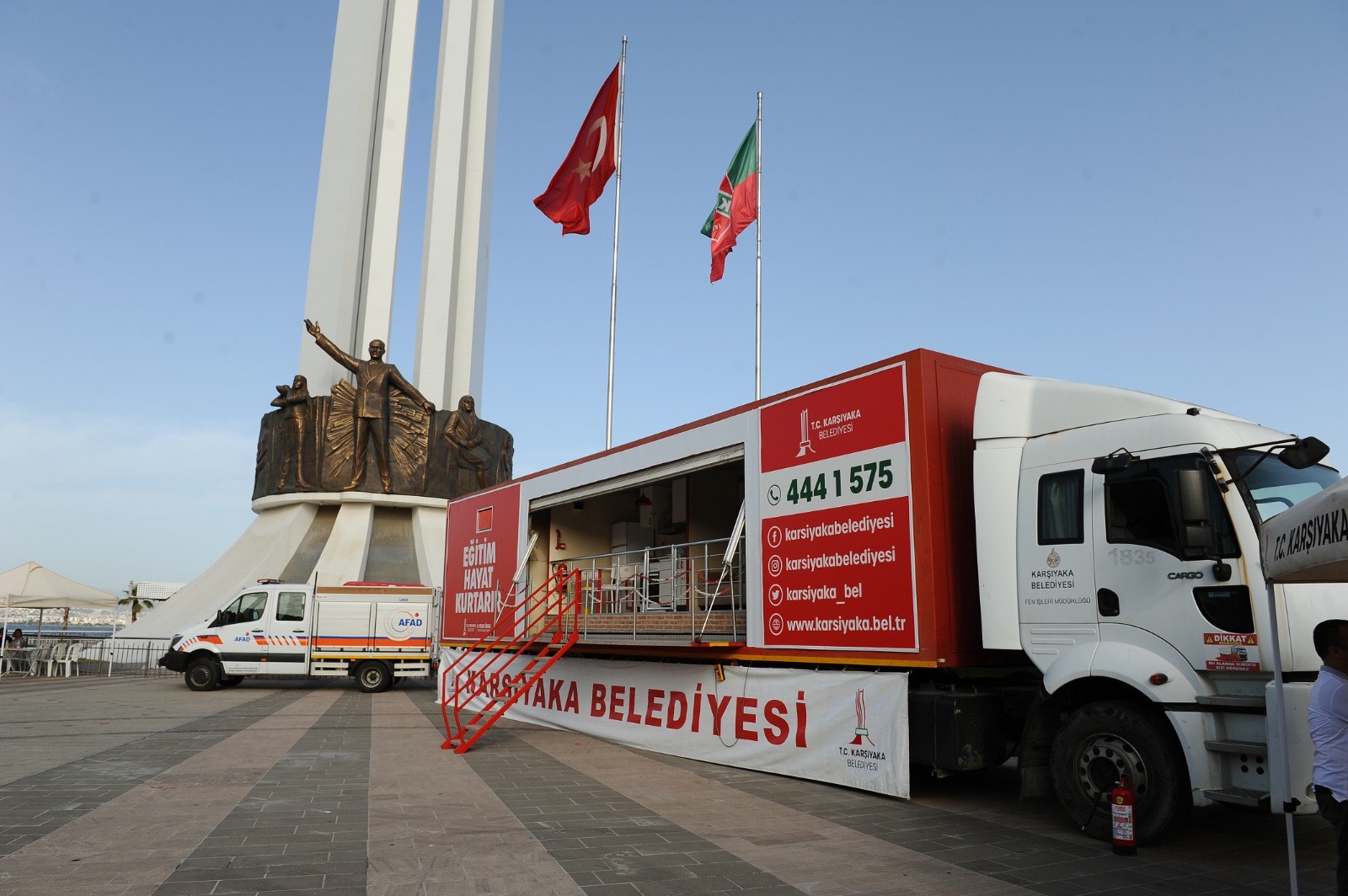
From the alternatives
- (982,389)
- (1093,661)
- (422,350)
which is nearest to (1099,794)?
(1093,661)

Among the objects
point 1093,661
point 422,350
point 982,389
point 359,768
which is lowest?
point 359,768

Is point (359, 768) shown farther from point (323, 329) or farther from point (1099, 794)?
point (323, 329)

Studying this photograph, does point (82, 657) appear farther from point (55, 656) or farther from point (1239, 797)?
point (1239, 797)

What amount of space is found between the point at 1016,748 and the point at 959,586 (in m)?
1.40

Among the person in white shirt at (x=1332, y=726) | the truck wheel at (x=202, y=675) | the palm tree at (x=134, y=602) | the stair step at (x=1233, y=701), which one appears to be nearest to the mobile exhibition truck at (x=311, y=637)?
the truck wheel at (x=202, y=675)

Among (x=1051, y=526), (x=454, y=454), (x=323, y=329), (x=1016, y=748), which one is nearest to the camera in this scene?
(x=1051, y=526)

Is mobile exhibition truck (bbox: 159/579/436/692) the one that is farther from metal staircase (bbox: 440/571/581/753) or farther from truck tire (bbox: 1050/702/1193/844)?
truck tire (bbox: 1050/702/1193/844)

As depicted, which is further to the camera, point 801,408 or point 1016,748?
point 801,408

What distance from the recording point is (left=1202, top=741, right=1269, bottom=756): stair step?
5.77 metres

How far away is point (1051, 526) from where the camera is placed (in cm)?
720

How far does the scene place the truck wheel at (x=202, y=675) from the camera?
20375 mm

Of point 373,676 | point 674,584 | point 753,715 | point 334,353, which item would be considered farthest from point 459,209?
point 753,715

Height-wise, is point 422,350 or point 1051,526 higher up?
point 422,350

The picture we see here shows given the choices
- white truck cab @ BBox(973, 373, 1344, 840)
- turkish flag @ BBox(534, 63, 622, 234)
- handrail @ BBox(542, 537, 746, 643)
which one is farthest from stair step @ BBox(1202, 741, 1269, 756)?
turkish flag @ BBox(534, 63, 622, 234)
